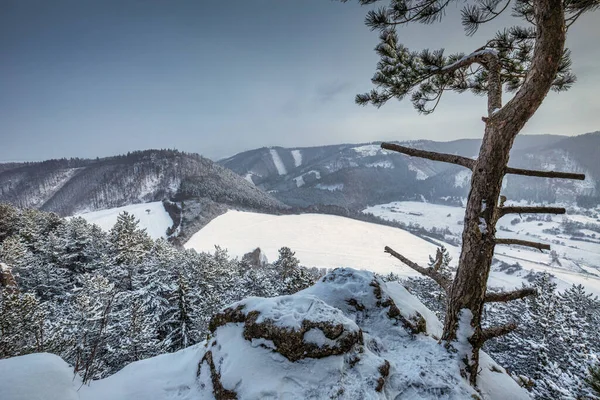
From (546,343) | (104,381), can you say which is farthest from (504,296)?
(546,343)

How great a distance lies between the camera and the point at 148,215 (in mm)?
99562

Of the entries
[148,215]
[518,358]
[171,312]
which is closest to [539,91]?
[518,358]

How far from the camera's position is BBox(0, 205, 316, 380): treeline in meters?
16.2

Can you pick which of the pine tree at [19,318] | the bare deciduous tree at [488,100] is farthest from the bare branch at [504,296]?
the pine tree at [19,318]

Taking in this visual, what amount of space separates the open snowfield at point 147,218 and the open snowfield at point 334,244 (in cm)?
1611

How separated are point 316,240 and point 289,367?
299 feet

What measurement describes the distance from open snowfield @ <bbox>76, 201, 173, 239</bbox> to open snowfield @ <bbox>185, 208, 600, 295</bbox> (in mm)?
16115

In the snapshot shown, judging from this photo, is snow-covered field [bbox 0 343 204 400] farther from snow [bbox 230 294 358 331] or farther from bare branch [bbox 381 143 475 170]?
bare branch [bbox 381 143 475 170]

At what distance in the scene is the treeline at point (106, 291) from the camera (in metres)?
16.2

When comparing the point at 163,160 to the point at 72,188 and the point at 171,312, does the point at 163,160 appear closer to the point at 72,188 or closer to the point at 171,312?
the point at 72,188

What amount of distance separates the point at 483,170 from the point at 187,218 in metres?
99.0

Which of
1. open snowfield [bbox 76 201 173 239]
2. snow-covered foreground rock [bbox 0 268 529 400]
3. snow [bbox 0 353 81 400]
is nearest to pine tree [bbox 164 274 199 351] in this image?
snow-covered foreground rock [bbox 0 268 529 400]

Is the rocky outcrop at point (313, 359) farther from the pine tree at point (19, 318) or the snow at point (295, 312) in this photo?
the pine tree at point (19, 318)

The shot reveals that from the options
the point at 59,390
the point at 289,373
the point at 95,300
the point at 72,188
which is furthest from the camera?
the point at 72,188
